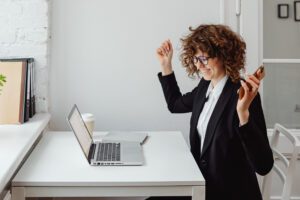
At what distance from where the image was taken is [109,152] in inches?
75.4

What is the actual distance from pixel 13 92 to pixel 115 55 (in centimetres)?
61

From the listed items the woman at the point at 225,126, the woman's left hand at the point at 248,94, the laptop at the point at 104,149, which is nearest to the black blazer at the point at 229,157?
the woman at the point at 225,126

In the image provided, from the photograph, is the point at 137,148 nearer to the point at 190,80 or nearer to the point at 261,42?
the point at 190,80

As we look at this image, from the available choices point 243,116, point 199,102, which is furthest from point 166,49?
point 243,116

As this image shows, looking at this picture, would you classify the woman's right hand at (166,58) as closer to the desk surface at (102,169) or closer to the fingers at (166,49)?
the fingers at (166,49)

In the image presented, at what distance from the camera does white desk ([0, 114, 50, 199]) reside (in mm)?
1494

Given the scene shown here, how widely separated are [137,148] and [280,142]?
0.98 m

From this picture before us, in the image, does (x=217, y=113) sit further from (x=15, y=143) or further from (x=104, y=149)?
(x=15, y=143)

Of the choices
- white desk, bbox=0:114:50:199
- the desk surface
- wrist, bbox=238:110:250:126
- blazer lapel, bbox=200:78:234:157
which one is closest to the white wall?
white desk, bbox=0:114:50:199

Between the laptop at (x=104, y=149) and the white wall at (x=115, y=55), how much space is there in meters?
0.47

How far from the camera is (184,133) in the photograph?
2562 millimetres

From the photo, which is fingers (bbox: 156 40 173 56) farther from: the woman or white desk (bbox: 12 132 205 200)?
white desk (bbox: 12 132 205 200)

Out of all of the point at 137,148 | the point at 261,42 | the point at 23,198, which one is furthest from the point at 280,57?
the point at 23,198

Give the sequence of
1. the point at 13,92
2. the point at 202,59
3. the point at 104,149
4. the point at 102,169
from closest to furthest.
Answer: the point at 102,169
the point at 202,59
the point at 104,149
the point at 13,92
